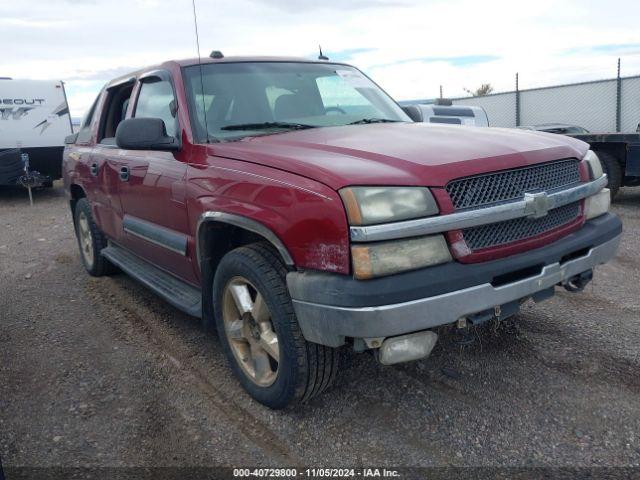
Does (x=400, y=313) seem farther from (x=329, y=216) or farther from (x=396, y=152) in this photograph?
(x=396, y=152)

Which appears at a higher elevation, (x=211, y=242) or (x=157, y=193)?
(x=157, y=193)

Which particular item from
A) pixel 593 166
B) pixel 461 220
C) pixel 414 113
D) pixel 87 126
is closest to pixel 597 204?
pixel 593 166

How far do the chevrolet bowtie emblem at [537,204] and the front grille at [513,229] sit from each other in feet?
0.19

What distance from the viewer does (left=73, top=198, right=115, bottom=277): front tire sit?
18.2 feet

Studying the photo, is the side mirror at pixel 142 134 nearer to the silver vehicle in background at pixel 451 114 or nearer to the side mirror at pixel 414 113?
the side mirror at pixel 414 113

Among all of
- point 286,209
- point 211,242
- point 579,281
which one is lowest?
point 579,281

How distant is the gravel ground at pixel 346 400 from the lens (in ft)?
8.80

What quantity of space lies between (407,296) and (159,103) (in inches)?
97.6

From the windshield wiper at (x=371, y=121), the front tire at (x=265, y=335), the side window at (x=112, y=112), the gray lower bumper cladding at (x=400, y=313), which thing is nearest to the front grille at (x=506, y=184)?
the gray lower bumper cladding at (x=400, y=313)

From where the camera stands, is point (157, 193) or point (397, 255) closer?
point (397, 255)

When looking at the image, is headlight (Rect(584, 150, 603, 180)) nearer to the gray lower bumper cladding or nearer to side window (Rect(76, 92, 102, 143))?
the gray lower bumper cladding

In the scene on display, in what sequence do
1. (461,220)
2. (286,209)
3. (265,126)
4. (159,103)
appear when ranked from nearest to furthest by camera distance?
(461,220), (286,209), (265,126), (159,103)

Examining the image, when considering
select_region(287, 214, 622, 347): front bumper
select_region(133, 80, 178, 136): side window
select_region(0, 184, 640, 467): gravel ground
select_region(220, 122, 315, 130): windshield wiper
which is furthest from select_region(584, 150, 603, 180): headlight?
select_region(133, 80, 178, 136): side window

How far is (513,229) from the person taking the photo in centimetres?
270
